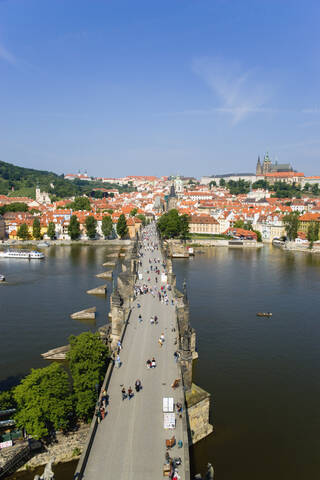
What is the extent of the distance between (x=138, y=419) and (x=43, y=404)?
3.54 metres

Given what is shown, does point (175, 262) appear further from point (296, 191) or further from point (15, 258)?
point (296, 191)

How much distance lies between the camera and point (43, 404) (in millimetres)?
13062

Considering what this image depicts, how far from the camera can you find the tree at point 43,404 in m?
12.8

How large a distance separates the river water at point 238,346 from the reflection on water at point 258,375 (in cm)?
4

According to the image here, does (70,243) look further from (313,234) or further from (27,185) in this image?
(27,185)

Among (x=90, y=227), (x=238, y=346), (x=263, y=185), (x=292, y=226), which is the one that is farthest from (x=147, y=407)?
(x=263, y=185)

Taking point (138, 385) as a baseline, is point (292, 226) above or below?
above

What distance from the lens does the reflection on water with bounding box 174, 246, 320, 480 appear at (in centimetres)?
1412

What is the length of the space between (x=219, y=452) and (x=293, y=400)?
5242mm

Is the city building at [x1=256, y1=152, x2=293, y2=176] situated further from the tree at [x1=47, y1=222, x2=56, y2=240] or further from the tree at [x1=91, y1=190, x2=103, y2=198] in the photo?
the tree at [x1=47, y1=222, x2=56, y2=240]

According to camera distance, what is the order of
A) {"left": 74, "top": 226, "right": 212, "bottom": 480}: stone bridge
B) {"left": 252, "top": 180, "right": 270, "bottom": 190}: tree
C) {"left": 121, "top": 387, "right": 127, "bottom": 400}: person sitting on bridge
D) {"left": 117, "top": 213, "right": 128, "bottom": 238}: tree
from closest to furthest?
{"left": 74, "top": 226, "right": 212, "bottom": 480}: stone bridge → {"left": 121, "top": 387, "right": 127, "bottom": 400}: person sitting on bridge → {"left": 117, "top": 213, "right": 128, "bottom": 238}: tree → {"left": 252, "top": 180, "right": 270, "bottom": 190}: tree

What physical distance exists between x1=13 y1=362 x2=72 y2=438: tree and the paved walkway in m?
1.75

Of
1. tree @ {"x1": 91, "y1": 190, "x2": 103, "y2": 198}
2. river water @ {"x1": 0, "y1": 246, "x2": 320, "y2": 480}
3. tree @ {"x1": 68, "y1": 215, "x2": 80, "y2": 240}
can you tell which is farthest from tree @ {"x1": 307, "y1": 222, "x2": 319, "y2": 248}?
tree @ {"x1": 91, "y1": 190, "x2": 103, "y2": 198}

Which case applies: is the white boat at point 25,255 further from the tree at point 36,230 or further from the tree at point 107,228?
the tree at point 107,228
